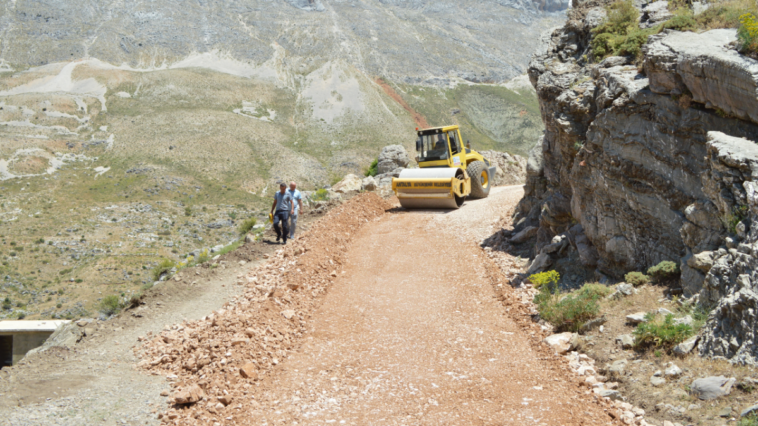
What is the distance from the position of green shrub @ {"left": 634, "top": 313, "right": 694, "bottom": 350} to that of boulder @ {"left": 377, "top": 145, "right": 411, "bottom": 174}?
21186mm

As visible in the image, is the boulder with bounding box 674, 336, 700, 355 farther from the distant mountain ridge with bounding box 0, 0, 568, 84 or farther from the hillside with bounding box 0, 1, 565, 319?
the distant mountain ridge with bounding box 0, 0, 568, 84

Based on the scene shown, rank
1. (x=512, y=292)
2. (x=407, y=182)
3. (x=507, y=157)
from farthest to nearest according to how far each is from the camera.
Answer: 1. (x=507, y=157)
2. (x=407, y=182)
3. (x=512, y=292)

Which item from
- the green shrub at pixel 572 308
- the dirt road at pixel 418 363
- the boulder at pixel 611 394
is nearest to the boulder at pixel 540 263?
the dirt road at pixel 418 363

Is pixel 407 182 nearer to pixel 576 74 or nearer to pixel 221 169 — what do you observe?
pixel 576 74

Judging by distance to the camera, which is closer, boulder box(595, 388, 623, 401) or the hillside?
boulder box(595, 388, 623, 401)

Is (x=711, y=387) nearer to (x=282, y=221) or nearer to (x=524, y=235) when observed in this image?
(x=524, y=235)

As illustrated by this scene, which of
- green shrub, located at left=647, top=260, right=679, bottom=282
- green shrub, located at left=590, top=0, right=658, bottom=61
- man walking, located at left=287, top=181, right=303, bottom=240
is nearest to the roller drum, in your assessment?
man walking, located at left=287, top=181, right=303, bottom=240

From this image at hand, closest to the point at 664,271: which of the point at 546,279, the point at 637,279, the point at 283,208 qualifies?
the point at 637,279

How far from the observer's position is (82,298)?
36312mm

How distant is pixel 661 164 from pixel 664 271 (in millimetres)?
1818

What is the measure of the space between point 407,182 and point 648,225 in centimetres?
1041

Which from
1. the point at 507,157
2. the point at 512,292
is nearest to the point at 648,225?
the point at 512,292

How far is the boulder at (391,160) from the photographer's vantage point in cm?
2845

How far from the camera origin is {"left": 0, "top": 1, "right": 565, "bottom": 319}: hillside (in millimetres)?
44844
